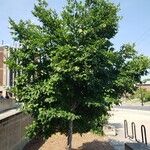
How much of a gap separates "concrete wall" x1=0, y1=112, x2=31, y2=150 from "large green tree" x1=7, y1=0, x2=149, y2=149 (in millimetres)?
1436

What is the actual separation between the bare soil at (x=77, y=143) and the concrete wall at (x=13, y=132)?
1217mm

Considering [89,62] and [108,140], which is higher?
[89,62]

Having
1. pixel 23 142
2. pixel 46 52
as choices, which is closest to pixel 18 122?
pixel 23 142

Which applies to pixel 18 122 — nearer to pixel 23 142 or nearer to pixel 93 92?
pixel 23 142

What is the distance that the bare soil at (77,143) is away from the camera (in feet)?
64.0

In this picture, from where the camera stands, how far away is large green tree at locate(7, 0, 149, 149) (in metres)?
12.3

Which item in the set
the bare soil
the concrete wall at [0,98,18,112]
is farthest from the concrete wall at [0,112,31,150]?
the concrete wall at [0,98,18,112]

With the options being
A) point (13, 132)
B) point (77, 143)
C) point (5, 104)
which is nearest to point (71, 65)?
point (13, 132)

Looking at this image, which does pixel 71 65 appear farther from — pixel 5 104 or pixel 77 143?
pixel 5 104

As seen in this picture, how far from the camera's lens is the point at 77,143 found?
2056 cm

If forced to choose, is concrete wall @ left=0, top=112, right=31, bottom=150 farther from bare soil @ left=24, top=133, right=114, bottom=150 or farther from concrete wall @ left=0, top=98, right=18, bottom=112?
Result: concrete wall @ left=0, top=98, right=18, bottom=112

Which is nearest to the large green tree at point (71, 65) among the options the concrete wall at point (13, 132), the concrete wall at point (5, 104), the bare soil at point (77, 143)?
the concrete wall at point (13, 132)

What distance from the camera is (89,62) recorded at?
1246cm

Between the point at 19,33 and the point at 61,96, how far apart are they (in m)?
2.91
